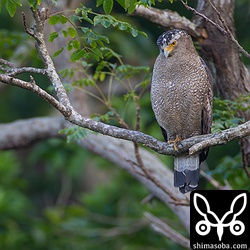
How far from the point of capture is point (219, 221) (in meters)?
6.12

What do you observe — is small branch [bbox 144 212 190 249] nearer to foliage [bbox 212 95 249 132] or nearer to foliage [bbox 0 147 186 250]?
foliage [bbox 212 95 249 132]

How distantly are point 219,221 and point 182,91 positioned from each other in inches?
40.7

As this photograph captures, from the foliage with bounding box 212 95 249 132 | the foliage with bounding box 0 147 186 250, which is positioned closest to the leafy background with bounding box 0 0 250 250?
the foliage with bounding box 0 147 186 250

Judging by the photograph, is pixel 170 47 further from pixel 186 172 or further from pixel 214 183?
pixel 214 183

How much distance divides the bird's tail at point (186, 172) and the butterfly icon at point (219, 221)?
258 millimetres

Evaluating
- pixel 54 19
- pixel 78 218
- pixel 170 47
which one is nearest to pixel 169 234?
pixel 170 47

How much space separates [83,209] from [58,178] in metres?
2.79

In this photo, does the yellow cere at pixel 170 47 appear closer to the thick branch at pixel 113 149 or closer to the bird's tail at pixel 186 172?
the bird's tail at pixel 186 172

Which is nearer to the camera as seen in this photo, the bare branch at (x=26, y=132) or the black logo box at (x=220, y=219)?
the black logo box at (x=220, y=219)

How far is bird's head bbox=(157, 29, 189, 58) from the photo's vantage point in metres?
5.88

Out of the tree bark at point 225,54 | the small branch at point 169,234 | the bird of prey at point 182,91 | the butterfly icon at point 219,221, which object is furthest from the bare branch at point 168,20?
the small branch at point 169,234

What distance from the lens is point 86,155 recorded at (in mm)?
9414

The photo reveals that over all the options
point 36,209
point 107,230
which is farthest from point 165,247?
point 36,209

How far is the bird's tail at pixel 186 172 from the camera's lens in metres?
6.09
